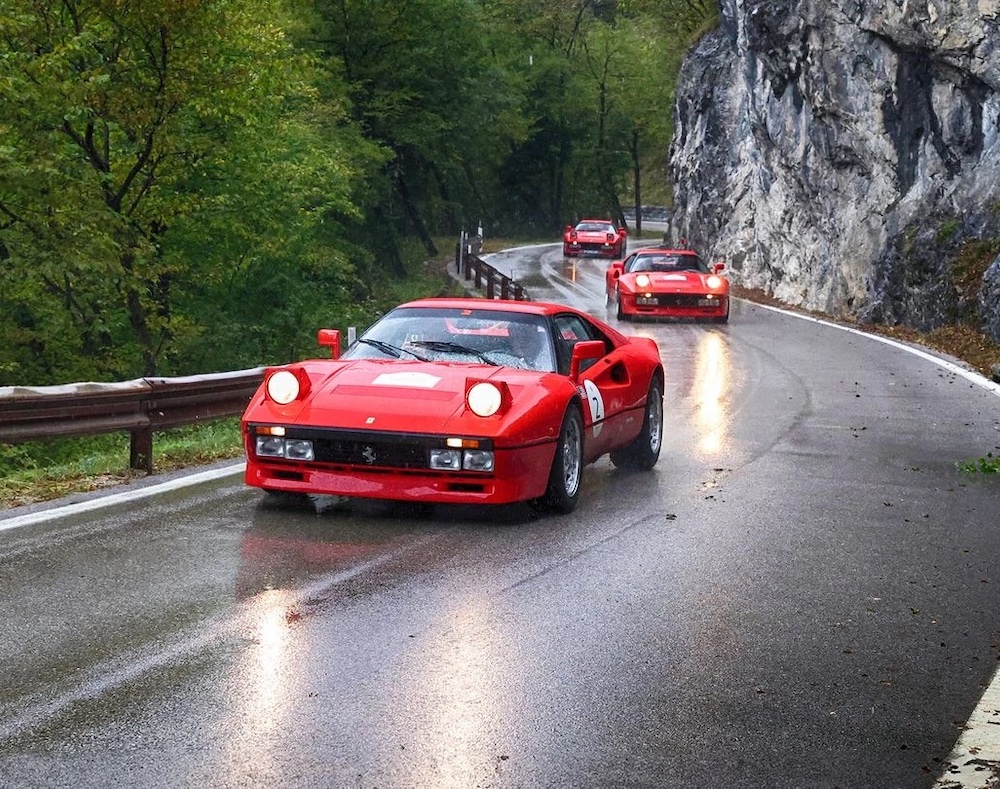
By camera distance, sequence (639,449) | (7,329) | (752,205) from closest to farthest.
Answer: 1. (639,449)
2. (7,329)
3. (752,205)

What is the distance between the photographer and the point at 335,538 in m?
7.90

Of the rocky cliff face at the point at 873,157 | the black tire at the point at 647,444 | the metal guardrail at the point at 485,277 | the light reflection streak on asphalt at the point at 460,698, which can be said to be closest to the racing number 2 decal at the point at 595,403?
the black tire at the point at 647,444

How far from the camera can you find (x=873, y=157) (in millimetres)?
32219

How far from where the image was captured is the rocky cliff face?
27047mm

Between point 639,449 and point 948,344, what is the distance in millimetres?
15546

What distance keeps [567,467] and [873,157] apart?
982 inches

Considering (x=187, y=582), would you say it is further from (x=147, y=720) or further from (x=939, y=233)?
(x=939, y=233)

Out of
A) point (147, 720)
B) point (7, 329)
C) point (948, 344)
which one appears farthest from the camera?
point (948, 344)

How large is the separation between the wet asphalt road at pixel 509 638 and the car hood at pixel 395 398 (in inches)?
22.5

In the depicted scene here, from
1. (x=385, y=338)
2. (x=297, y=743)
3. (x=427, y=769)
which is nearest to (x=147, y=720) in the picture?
(x=297, y=743)

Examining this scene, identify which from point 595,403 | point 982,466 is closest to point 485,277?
point 982,466

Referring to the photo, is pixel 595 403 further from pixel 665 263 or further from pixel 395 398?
pixel 665 263

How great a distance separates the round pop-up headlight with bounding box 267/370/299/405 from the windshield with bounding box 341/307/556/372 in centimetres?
93

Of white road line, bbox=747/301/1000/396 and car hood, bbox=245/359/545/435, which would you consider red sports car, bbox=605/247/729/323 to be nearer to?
white road line, bbox=747/301/1000/396
